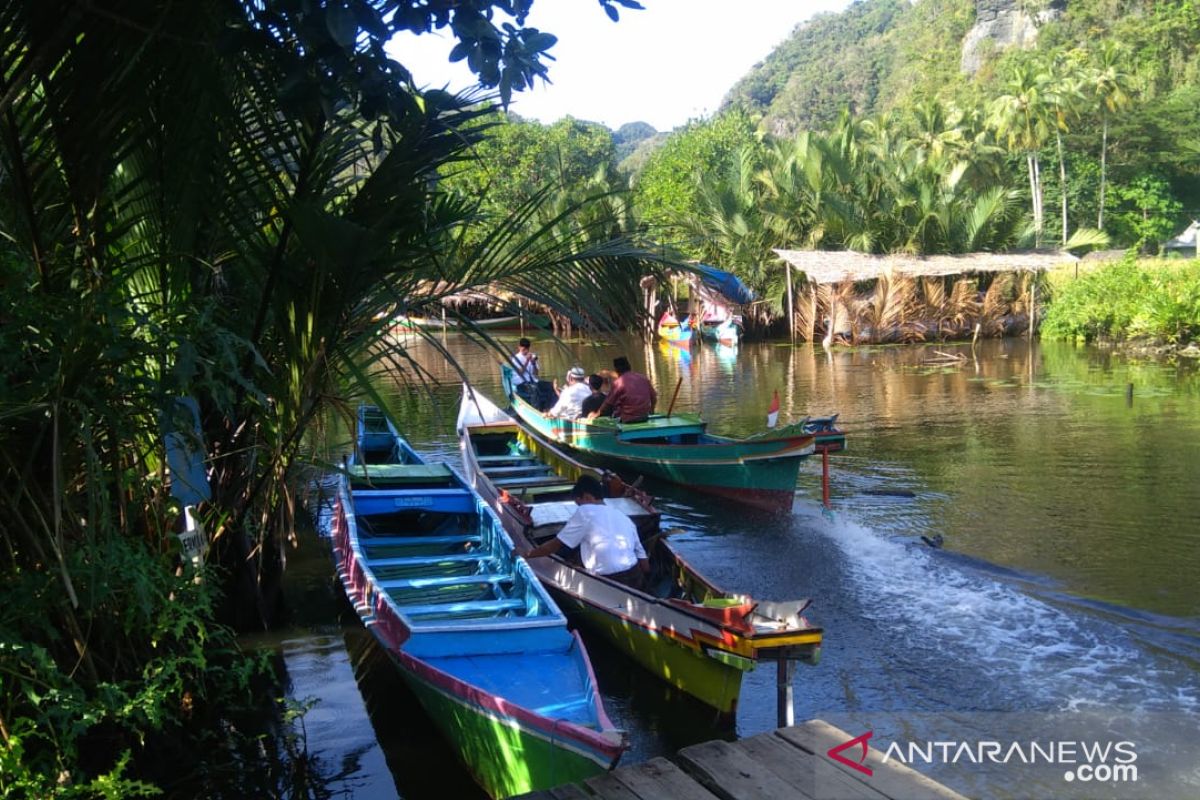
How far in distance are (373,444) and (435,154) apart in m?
8.41

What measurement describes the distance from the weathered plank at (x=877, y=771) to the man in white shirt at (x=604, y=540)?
4.78 m

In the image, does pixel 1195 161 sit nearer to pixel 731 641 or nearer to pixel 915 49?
pixel 915 49

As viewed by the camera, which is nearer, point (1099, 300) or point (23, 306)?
point (23, 306)

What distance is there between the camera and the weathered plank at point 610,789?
2.86 meters

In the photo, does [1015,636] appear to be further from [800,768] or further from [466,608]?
[800,768]

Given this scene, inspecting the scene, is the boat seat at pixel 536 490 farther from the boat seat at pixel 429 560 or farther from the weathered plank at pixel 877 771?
the weathered plank at pixel 877 771

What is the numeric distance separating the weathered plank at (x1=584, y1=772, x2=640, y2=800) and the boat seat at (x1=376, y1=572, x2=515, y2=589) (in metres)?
4.92

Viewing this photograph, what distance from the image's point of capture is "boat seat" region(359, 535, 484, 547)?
8984 mm

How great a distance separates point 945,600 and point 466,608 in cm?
443

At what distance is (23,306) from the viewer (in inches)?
145

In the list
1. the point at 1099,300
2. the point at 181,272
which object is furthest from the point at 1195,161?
the point at 181,272

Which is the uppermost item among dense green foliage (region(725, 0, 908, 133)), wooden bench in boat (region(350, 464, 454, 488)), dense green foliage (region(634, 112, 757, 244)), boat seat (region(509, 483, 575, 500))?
dense green foliage (region(725, 0, 908, 133))

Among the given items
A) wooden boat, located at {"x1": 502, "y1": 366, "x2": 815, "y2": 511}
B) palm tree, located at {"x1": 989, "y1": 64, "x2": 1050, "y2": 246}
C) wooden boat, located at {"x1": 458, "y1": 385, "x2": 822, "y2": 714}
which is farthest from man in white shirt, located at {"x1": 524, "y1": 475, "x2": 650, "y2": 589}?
palm tree, located at {"x1": 989, "y1": 64, "x2": 1050, "y2": 246}

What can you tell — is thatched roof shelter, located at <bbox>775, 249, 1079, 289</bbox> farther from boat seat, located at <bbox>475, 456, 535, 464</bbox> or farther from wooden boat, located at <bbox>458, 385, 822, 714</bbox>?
wooden boat, located at <bbox>458, 385, 822, 714</bbox>
